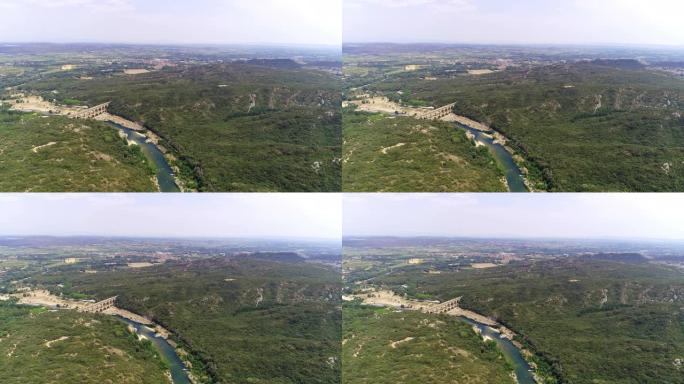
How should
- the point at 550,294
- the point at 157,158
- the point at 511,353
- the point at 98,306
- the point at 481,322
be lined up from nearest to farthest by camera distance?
1. the point at 157,158
2. the point at 98,306
3. the point at 511,353
4. the point at 481,322
5. the point at 550,294

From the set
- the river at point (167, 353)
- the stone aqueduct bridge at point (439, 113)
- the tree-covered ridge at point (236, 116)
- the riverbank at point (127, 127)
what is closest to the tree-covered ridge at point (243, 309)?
the river at point (167, 353)

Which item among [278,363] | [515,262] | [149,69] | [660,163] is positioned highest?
[149,69]

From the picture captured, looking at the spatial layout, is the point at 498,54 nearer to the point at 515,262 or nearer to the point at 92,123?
the point at 515,262

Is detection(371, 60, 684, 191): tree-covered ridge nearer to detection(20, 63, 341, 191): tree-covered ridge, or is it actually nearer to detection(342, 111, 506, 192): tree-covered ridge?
detection(342, 111, 506, 192): tree-covered ridge

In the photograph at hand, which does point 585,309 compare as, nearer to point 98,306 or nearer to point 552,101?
point 552,101

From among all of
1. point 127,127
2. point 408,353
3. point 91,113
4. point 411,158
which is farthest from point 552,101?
point 91,113

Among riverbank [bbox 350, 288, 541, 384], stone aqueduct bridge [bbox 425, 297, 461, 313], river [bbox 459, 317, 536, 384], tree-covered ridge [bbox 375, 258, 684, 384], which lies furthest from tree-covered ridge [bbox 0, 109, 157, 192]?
river [bbox 459, 317, 536, 384]

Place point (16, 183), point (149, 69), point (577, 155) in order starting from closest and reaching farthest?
point (16, 183), point (577, 155), point (149, 69)

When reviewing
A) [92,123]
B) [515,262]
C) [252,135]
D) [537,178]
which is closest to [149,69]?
[92,123]
